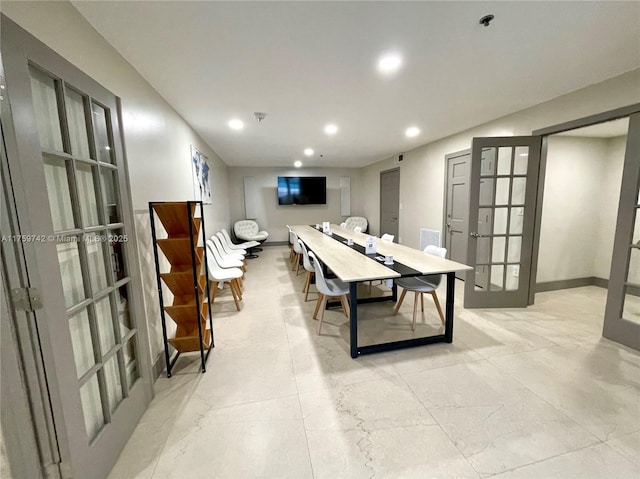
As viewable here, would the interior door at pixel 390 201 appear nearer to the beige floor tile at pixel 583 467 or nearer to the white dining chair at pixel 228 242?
the white dining chair at pixel 228 242

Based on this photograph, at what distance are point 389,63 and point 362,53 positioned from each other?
27 cm

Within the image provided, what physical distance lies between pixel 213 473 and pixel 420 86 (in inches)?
126

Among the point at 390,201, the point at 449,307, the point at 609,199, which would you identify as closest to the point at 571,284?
the point at 609,199

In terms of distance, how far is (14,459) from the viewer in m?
0.98

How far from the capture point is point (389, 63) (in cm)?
201

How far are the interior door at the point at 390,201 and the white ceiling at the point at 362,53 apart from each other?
2.97m

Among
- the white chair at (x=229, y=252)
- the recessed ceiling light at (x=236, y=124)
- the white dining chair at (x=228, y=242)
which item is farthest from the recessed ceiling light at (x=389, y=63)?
the white dining chair at (x=228, y=242)

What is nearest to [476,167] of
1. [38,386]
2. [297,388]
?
[297,388]

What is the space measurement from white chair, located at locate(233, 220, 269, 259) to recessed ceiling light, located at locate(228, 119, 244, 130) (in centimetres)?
345

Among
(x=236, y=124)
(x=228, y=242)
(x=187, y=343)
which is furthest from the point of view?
(x=228, y=242)

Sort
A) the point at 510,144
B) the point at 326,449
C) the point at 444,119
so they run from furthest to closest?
the point at 444,119
the point at 510,144
the point at 326,449

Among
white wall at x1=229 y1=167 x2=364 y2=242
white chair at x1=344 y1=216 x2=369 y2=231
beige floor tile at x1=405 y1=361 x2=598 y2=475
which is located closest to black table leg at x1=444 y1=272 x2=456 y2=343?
beige floor tile at x1=405 y1=361 x2=598 y2=475

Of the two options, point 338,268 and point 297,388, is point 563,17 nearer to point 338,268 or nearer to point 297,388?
point 338,268

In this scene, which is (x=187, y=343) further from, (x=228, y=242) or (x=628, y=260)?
(x=628, y=260)
